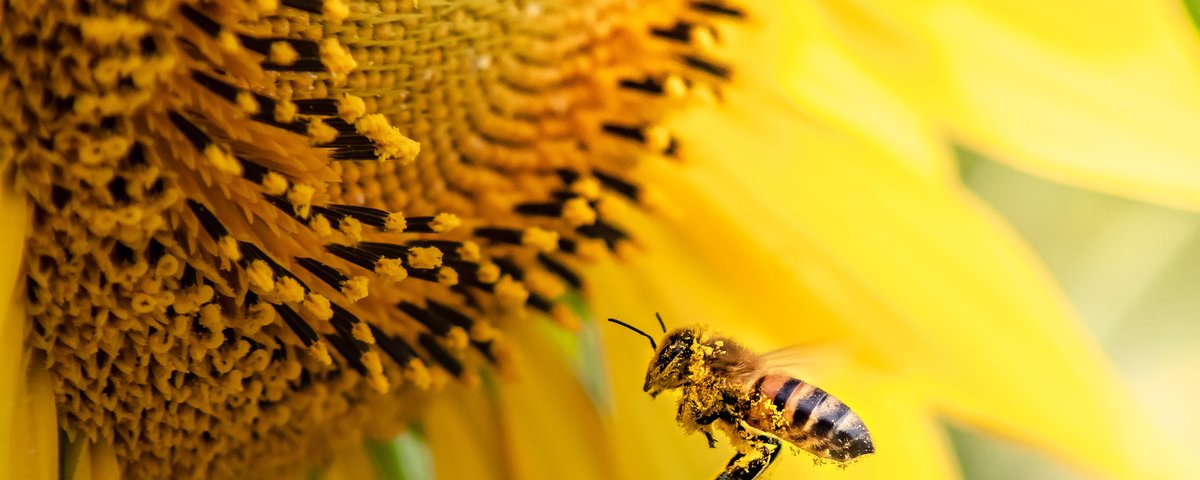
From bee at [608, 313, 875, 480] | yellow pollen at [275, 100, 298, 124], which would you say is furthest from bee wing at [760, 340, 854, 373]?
yellow pollen at [275, 100, 298, 124]

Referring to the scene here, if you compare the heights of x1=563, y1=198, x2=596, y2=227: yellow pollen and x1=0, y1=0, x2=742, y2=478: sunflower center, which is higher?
x1=563, y1=198, x2=596, y2=227: yellow pollen

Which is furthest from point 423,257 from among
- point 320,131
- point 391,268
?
point 320,131

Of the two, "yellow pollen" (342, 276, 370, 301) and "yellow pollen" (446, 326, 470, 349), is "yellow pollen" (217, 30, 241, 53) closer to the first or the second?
"yellow pollen" (342, 276, 370, 301)

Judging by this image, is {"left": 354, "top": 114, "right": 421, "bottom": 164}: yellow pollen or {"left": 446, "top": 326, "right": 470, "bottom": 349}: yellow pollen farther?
{"left": 446, "top": 326, "right": 470, "bottom": 349}: yellow pollen

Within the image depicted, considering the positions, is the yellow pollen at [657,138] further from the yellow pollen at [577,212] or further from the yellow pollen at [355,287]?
the yellow pollen at [355,287]

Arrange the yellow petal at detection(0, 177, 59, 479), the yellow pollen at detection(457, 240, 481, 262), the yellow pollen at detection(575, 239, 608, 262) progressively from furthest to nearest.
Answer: the yellow pollen at detection(575, 239, 608, 262), the yellow pollen at detection(457, 240, 481, 262), the yellow petal at detection(0, 177, 59, 479)

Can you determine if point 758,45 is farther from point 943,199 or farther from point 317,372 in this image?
point 317,372
